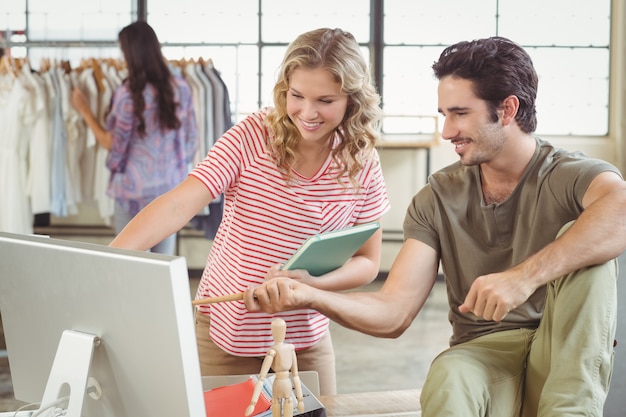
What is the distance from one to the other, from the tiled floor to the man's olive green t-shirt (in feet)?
6.41

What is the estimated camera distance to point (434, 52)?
6164mm

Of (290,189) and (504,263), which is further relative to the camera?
(290,189)

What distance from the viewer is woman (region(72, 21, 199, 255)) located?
373cm

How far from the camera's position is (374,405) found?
1892 millimetres

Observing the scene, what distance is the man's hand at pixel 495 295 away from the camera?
151 centimetres

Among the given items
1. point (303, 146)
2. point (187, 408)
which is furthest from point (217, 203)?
point (187, 408)

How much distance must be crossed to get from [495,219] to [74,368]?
97 centimetres

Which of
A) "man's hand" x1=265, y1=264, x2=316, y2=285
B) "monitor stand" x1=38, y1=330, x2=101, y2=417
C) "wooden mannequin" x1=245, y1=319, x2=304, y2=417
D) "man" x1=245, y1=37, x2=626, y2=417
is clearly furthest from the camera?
"man's hand" x1=265, y1=264, x2=316, y2=285

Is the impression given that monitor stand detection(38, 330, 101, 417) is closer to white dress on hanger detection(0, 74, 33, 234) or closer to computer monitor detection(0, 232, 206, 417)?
computer monitor detection(0, 232, 206, 417)

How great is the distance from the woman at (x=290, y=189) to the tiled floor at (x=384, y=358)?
1725mm

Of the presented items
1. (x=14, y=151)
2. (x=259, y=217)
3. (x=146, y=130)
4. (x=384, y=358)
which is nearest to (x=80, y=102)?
(x=14, y=151)

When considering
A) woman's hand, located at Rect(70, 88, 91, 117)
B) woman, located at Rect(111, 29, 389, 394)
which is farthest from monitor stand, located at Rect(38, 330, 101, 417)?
woman's hand, located at Rect(70, 88, 91, 117)

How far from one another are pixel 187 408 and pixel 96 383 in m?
0.18

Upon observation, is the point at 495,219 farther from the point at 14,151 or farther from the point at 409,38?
the point at 409,38
